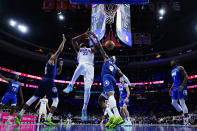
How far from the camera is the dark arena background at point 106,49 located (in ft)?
31.6

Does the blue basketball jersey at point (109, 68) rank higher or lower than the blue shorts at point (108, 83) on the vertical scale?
higher

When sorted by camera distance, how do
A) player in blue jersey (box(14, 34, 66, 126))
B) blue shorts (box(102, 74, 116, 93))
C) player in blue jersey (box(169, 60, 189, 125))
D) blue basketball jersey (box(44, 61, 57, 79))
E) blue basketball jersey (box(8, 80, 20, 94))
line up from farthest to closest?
blue basketball jersey (box(8, 80, 20, 94))
player in blue jersey (box(169, 60, 189, 125))
blue basketball jersey (box(44, 61, 57, 79))
player in blue jersey (box(14, 34, 66, 126))
blue shorts (box(102, 74, 116, 93))

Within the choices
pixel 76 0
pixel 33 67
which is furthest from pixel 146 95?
pixel 76 0

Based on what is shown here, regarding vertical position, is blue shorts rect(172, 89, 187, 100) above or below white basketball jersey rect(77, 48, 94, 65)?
below

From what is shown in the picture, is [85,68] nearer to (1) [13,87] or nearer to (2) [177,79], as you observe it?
(2) [177,79]

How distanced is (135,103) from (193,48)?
14.0m

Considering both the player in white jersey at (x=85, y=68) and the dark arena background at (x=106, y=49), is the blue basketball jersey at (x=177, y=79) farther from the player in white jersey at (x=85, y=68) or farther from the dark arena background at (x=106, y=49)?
the player in white jersey at (x=85, y=68)

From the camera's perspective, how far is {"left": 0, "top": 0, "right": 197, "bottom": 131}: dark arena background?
963 cm

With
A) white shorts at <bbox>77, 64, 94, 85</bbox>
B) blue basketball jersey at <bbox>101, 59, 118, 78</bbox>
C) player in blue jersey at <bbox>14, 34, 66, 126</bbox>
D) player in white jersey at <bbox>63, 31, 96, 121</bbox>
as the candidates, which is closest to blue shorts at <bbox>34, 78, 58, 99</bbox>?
player in blue jersey at <bbox>14, 34, 66, 126</bbox>

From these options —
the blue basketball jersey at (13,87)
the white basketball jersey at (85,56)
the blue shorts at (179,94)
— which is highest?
the white basketball jersey at (85,56)

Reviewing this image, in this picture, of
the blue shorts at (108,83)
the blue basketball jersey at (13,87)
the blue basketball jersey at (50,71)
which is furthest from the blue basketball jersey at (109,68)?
the blue basketball jersey at (13,87)

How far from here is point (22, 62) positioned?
86.2 ft

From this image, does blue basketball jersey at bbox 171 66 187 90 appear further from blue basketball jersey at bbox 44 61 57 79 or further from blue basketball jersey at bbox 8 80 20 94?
blue basketball jersey at bbox 8 80 20 94

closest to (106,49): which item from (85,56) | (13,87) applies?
(13,87)
